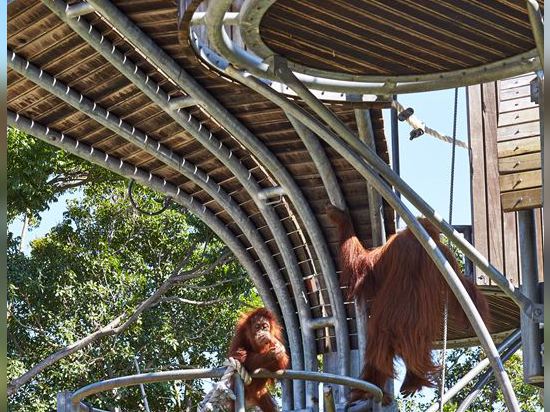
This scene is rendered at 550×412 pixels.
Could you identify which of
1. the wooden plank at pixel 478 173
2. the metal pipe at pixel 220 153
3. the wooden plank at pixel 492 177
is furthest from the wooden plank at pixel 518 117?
the metal pipe at pixel 220 153

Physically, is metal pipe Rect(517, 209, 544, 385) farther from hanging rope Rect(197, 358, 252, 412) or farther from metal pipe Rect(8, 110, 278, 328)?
metal pipe Rect(8, 110, 278, 328)

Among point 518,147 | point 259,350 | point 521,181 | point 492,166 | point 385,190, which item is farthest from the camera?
point 492,166

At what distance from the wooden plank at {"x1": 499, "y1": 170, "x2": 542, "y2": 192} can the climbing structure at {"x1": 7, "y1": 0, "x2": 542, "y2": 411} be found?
964 mm

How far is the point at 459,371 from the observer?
20.3 m

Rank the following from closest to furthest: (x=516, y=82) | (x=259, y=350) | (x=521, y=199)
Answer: (x=259, y=350), (x=521, y=199), (x=516, y=82)

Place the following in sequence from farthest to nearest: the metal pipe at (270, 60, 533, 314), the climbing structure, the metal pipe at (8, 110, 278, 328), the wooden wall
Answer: the metal pipe at (8, 110, 278, 328)
the wooden wall
the metal pipe at (270, 60, 533, 314)
the climbing structure

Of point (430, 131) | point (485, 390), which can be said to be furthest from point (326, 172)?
point (485, 390)

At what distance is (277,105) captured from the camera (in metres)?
8.84

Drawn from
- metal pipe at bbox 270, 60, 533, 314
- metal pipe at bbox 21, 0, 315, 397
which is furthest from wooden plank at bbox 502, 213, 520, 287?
metal pipe at bbox 21, 0, 315, 397

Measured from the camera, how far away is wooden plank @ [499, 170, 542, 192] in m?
8.23

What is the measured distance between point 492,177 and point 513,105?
2.20ft

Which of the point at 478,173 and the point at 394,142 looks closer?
the point at 478,173

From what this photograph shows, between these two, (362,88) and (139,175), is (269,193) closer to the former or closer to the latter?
(139,175)

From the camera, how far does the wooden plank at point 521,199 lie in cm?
799
